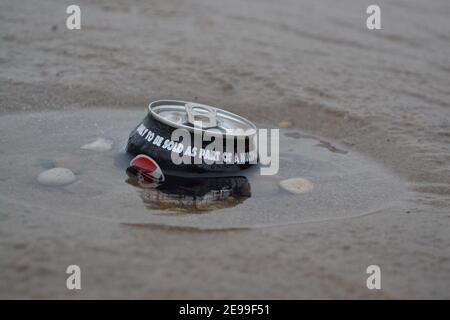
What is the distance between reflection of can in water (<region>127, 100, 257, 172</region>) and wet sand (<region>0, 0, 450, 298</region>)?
31 centimetres

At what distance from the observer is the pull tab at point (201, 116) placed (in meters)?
3.72

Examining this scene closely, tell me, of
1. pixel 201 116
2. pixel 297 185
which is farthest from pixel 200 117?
pixel 297 185

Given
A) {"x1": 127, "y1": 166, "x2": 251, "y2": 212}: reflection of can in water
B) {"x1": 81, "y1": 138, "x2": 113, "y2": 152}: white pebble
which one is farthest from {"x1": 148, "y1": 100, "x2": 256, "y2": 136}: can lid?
{"x1": 81, "y1": 138, "x2": 113, "y2": 152}: white pebble

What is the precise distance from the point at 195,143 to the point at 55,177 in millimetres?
818

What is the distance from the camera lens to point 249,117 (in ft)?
16.6

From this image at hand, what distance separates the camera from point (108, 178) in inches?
141

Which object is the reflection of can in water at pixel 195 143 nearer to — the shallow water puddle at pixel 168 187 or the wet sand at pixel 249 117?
the shallow water puddle at pixel 168 187

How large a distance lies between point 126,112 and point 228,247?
2218 mm

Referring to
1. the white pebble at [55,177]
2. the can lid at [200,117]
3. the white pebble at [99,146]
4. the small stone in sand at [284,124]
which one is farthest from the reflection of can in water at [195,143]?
the small stone in sand at [284,124]

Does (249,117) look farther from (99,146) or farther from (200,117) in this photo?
(99,146)

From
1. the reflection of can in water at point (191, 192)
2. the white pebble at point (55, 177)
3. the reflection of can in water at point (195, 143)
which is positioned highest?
the reflection of can in water at point (195, 143)

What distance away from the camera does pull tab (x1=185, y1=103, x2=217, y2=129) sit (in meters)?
3.72

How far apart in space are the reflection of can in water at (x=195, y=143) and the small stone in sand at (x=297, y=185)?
26 centimetres
